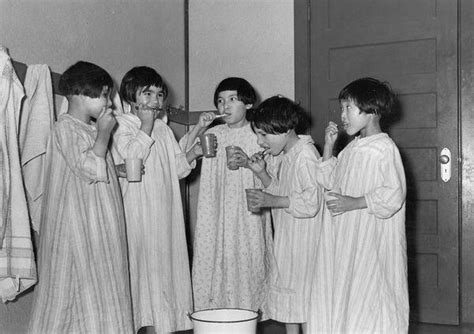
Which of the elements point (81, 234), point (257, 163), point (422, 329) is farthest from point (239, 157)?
point (422, 329)

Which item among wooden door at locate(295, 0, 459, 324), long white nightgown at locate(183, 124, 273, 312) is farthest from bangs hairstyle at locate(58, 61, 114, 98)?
wooden door at locate(295, 0, 459, 324)

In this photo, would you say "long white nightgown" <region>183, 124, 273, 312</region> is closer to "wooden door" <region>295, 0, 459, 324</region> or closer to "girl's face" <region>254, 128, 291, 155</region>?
"girl's face" <region>254, 128, 291, 155</region>

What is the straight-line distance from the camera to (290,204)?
282 centimetres

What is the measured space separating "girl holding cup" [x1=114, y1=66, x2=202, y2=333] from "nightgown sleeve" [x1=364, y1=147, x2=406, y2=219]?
3.02 ft

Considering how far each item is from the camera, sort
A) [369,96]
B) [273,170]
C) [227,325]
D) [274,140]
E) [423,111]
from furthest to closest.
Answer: [423,111] → [273,170] → [274,140] → [369,96] → [227,325]

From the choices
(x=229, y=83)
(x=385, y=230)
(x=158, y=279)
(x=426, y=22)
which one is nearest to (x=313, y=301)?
(x=385, y=230)

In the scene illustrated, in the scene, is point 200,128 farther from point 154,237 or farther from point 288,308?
point 288,308

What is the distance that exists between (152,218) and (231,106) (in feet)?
2.42

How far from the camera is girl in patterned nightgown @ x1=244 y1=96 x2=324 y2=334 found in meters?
2.83

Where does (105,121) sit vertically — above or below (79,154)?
above

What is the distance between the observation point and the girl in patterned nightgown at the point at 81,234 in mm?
2355

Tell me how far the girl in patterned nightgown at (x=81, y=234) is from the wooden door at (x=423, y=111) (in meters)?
1.88

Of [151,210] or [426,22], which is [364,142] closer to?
[151,210]

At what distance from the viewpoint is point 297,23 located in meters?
4.07
